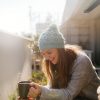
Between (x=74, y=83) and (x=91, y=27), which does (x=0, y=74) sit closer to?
(x=74, y=83)

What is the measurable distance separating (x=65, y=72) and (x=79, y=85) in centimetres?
16

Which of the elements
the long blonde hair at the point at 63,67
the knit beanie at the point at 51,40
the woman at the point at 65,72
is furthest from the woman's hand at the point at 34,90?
the knit beanie at the point at 51,40

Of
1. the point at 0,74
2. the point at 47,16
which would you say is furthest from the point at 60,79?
the point at 47,16

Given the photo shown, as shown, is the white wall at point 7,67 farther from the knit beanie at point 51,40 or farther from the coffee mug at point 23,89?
the coffee mug at point 23,89

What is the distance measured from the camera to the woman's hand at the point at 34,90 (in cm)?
293

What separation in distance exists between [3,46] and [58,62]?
521cm

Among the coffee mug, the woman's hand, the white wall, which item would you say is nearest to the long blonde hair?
the woman's hand

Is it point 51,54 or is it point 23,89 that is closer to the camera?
point 23,89

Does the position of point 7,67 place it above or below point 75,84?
below

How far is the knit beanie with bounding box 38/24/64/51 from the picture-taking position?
321 centimetres

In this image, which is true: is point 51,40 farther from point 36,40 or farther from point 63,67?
point 36,40

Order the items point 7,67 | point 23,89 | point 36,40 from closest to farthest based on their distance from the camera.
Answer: point 23,89
point 7,67
point 36,40

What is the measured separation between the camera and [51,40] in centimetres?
324

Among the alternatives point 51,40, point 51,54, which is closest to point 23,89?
point 51,54
